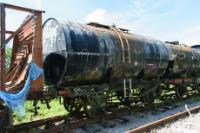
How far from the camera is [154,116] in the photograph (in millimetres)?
12578

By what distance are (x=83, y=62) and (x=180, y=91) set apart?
965cm

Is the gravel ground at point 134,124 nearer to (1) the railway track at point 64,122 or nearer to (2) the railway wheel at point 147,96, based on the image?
(1) the railway track at point 64,122

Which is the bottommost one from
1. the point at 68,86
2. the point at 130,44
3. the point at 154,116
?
the point at 154,116

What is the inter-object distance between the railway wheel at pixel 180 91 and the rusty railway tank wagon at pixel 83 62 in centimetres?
291

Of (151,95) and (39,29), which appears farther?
(151,95)

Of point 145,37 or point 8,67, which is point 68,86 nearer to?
point 8,67

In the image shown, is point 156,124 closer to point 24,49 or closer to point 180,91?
point 24,49

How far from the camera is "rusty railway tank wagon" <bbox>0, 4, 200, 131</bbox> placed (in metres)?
8.67

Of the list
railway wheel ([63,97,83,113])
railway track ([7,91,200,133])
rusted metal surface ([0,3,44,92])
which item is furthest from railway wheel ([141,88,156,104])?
rusted metal surface ([0,3,44,92])

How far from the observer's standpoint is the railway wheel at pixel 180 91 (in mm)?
17453

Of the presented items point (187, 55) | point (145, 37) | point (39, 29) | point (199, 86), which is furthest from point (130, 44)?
point (199, 86)

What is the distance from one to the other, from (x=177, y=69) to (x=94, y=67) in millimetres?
7761

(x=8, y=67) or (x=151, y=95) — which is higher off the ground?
(x=8, y=67)

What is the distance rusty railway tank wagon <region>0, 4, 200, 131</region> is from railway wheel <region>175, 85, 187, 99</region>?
2.91m
